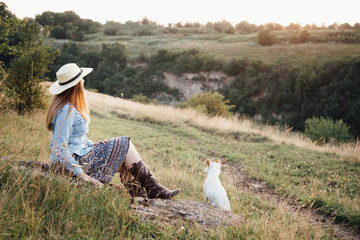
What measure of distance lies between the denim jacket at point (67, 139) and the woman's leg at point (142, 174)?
50cm

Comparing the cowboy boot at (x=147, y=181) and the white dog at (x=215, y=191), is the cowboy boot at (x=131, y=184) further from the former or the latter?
the white dog at (x=215, y=191)

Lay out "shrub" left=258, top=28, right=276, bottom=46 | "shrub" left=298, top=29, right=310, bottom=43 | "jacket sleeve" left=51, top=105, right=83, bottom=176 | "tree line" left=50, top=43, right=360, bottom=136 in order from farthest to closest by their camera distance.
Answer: "shrub" left=258, top=28, right=276, bottom=46, "shrub" left=298, top=29, right=310, bottom=43, "tree line" left=50, top=43, right=360, bottom=136, "jacket sleeve" left=51, top=105, right=83, bottom=176

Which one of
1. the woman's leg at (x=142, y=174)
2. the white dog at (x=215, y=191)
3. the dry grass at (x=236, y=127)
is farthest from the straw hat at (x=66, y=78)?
the dry grass at (x=236, y=127)

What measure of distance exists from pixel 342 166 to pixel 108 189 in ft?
20.2

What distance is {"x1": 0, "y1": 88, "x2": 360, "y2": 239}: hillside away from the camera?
1.89 m

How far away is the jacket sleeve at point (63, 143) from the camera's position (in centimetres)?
239

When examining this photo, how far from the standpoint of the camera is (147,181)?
9.59 ft

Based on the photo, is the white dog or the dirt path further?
the dirt path

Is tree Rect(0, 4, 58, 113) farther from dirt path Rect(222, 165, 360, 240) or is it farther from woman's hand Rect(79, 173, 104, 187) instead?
dirt path Rect(222, 165, 360, 240)

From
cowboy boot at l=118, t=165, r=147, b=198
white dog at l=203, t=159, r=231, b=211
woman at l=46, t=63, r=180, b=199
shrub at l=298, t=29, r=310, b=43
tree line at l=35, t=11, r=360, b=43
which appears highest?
tree line at l=35, t=11, r=360, b=43

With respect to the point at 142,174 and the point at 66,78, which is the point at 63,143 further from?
the point at 142,174

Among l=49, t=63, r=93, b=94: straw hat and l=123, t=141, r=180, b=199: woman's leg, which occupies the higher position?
l=49, t=63, r=93, b=94: straw hat

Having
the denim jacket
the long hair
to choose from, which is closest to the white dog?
the denim jacket

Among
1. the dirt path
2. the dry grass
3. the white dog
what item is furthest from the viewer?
the dry grass
